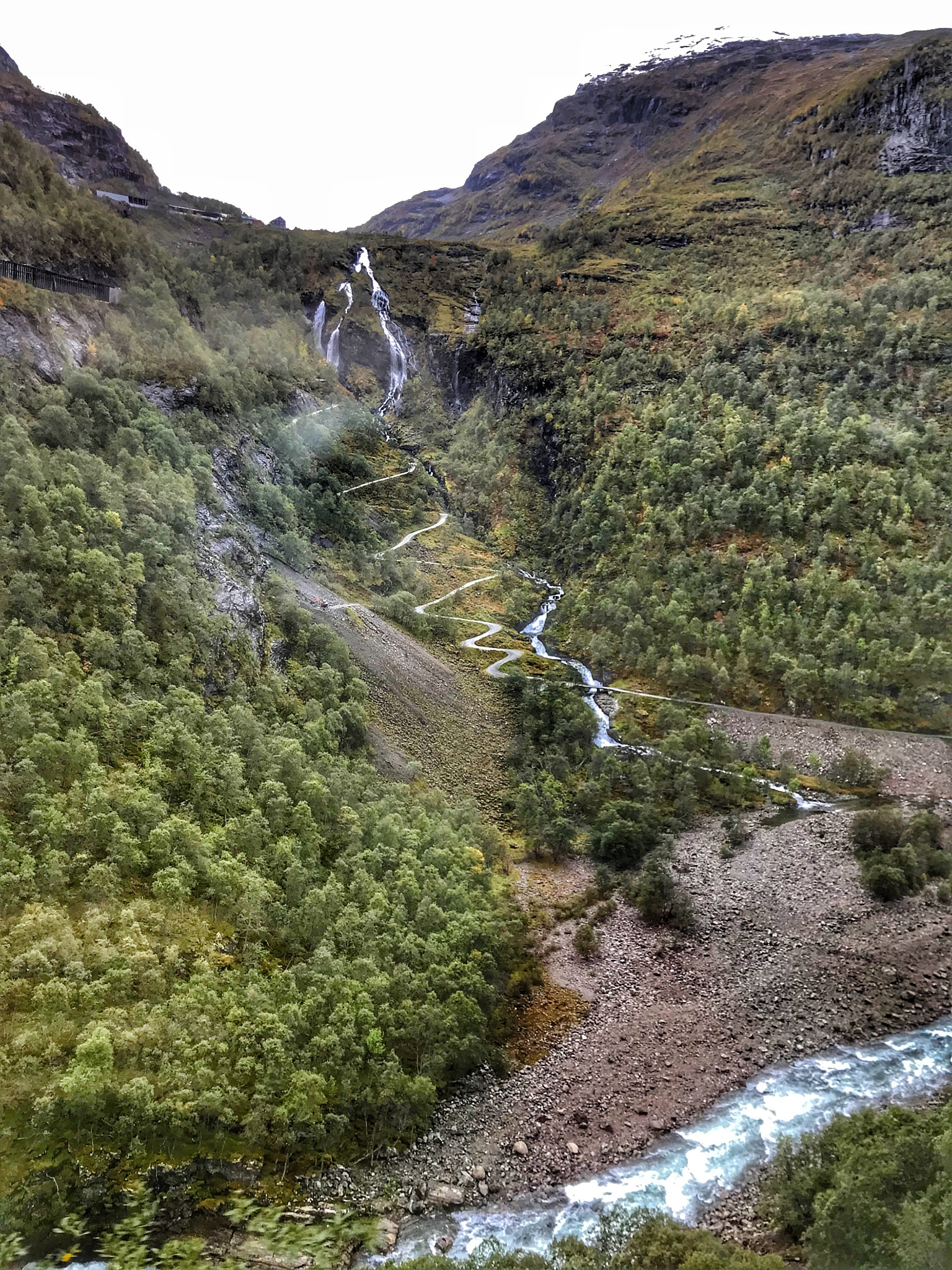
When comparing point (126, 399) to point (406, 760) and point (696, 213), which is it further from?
point (696, 213)

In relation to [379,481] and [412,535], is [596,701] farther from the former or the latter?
[379,481]

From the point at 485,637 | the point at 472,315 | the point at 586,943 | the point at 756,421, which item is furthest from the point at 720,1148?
the point at 472,315

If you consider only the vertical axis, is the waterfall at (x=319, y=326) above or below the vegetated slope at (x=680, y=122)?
below

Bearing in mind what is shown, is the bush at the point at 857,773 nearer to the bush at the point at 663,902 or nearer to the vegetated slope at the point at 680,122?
the bush at the point at 663,902

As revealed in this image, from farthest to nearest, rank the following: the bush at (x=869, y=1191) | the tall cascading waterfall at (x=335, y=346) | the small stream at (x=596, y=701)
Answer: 1. the tall cascading waterfall at (x=335, y=346)
2. the small stream at (x=596, y=701)
3. the bush at (x=869, y=1191)

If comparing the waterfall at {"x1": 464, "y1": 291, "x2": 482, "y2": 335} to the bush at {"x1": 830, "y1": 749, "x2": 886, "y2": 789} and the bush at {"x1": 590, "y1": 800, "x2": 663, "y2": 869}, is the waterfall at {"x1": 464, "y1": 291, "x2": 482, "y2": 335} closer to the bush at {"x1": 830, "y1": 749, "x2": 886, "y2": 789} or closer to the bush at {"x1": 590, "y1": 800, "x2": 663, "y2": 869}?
the bush at {"x1": 830, "y1": 749, "x2": 886, "y2": 789}

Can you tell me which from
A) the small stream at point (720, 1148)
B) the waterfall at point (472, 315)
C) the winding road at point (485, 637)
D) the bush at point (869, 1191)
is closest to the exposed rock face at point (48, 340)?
the winding road at point (485, 637)

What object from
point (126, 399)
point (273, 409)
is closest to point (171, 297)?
point (273, 409)

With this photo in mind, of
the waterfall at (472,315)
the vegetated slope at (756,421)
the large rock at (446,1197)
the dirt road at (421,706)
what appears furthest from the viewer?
the waterfall at (472,315)
